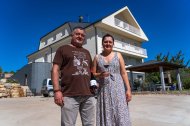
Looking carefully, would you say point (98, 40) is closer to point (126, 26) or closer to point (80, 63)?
point (126, 26)

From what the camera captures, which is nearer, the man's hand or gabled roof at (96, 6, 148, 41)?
the man's hand

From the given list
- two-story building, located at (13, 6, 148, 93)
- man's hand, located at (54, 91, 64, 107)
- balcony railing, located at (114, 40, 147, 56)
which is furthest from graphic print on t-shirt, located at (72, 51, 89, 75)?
balcony railing, located at (114, 40, 147, 56)

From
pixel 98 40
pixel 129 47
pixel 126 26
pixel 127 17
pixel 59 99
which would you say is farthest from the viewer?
pixel 127 17

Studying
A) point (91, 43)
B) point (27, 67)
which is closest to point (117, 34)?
point (91, 43)

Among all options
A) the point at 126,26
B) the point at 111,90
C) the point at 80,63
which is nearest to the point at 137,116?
the point at 111,90

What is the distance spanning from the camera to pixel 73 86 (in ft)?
9.11

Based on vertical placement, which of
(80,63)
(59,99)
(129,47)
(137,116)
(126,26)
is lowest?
(137,116)

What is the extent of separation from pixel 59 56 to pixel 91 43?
20822 millimetres

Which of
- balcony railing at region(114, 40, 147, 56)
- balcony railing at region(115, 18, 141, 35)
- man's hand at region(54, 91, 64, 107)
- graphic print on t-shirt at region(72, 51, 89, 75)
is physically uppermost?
balcony railing at region(115, 18, 141, 35)

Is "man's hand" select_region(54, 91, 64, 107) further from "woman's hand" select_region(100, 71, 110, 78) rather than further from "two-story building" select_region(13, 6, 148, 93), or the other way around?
"two-story building" select_region(13, 6, 148, 93)

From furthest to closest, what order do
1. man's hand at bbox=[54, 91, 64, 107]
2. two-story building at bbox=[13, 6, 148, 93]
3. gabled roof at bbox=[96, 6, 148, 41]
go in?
gabled roof at bbox=[96, 6, 148, 41], two-story building at bbox=[13, 6, 148, 93], man's hand at bbox=[54, 91, 64, 107]

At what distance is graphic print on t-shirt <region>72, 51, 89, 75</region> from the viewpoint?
2.85m

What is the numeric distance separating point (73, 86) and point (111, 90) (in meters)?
0.58

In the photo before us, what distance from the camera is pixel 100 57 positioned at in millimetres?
3197
